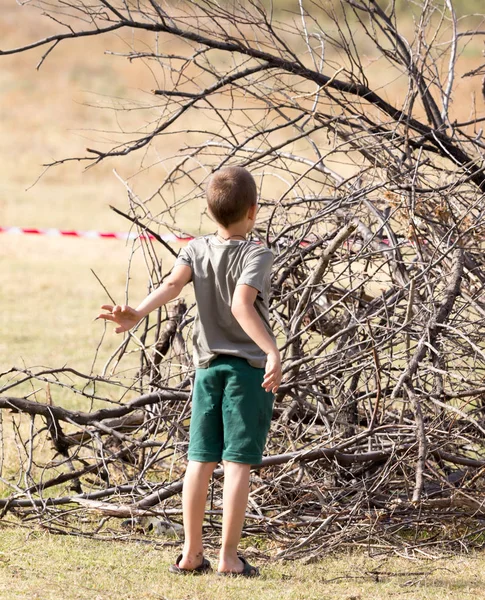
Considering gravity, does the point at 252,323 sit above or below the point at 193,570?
above

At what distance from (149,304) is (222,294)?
0.24 metres

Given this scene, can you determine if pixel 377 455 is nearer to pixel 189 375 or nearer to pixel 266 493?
pixel 266 493

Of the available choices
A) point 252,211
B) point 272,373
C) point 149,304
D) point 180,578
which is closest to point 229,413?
point 272,373

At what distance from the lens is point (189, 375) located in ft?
13.1

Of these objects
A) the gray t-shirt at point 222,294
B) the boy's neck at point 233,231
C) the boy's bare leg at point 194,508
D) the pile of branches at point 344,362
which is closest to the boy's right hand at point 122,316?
the gray t-shirt at point 222,294

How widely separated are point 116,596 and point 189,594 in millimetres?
224

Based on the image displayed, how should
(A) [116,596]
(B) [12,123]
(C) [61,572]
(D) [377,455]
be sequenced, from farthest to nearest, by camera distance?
(B) [12,123] < (D) [377,455] < (C) [61,572] < (A) [116,596]

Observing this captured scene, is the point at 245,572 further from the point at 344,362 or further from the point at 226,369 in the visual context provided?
the point at 344,362

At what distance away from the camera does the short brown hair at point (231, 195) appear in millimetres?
3129

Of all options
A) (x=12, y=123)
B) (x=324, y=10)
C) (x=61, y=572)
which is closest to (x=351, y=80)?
(x=324, y=10)

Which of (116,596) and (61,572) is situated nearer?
(116,596)

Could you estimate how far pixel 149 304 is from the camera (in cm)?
311

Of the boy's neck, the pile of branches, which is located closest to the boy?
the boy's neck

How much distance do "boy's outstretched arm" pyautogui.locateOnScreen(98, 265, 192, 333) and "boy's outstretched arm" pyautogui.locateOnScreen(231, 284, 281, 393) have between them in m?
0.22
